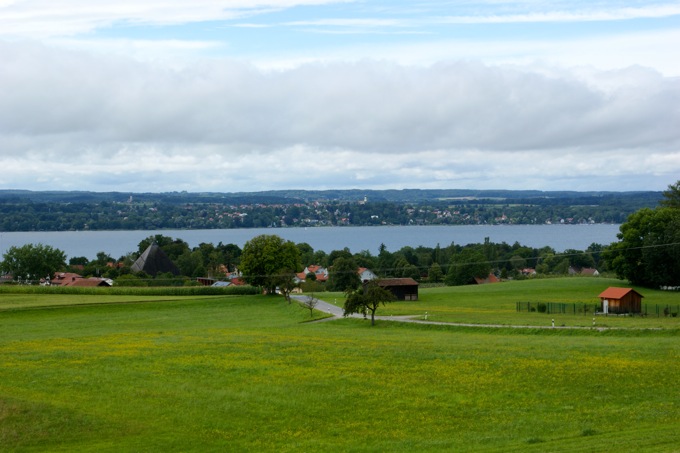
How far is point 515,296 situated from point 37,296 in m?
48.0

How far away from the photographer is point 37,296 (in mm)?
77750

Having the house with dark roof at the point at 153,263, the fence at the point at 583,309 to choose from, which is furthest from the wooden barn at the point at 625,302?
the house with dark roof at the point at 153,263

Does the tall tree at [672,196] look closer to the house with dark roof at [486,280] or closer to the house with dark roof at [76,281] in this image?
the house with dark roof at [486,280]

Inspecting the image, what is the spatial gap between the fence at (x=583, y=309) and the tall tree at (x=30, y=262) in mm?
89864

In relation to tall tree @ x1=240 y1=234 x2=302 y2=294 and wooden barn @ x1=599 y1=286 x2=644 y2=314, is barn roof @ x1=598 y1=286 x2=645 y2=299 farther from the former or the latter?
tall tree @ x1=240 y1=234 x2=302 y2=294

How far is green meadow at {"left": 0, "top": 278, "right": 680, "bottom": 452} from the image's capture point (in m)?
22.4

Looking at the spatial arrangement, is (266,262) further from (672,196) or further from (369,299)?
(672,196)

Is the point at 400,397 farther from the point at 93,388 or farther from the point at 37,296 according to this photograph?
the point at 37,296

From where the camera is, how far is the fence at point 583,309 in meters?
61.0

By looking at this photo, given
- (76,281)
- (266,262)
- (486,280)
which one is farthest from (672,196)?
(76,281)

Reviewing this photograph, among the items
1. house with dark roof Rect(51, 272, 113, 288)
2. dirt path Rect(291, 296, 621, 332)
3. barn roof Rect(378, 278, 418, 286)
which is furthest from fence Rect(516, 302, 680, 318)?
house with dark roof Rect(51, 272, 113, 288)

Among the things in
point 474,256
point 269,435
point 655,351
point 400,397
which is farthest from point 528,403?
point 474,256

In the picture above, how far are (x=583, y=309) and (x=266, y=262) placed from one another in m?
34.2

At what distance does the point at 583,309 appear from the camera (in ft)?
216
